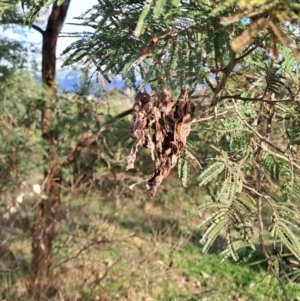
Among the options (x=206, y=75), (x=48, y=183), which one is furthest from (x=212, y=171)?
(x=48, y=183)

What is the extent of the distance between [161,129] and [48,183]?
102 inches

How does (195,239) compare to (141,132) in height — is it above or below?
below

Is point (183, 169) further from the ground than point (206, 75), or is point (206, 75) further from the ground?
point (206, 75)

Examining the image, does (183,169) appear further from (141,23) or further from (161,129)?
(141,23)

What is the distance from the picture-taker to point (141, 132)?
3.35 ft

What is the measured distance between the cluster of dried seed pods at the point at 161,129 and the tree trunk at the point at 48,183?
2.40 m

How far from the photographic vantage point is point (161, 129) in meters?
1.03

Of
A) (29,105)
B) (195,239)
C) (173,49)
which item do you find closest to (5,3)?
(173,49)

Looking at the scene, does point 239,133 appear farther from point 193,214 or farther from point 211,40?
point 193,214

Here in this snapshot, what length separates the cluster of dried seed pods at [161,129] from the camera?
1.03 metres

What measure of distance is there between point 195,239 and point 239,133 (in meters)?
4.13

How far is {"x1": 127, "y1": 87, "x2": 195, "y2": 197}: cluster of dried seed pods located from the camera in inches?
40.4

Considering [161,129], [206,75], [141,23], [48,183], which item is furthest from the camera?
[48,183]

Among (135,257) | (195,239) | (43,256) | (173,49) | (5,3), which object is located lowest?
(195,239)
